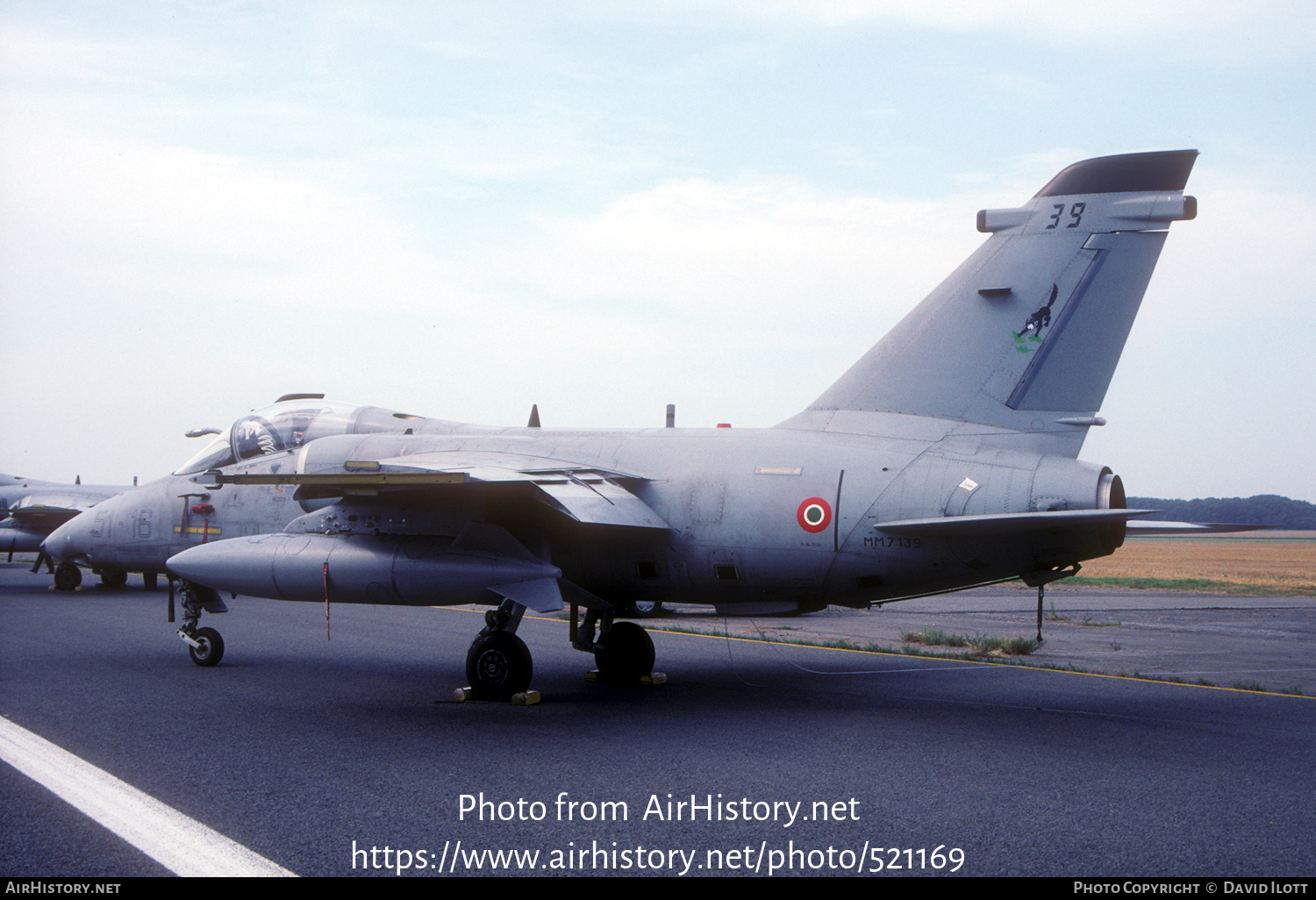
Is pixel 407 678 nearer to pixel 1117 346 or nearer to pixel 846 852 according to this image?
pixel 846 852

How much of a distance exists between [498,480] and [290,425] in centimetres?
422

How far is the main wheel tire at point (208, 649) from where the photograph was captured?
1174 cm

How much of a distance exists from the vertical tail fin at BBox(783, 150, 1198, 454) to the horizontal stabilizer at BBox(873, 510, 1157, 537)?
116 centimetres

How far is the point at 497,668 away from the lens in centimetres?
969

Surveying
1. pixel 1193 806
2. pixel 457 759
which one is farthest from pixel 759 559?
pixel 1193 806

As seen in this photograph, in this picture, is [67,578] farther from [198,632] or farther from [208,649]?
[208,649]

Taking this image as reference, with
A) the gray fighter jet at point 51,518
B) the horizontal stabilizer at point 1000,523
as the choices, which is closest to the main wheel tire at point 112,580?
the gray fighter jet at point 51,518

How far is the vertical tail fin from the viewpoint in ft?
29.4

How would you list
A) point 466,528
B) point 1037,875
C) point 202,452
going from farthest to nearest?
point 202,452 < point 466,528 < point 1037,875

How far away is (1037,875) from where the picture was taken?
4.75 metres

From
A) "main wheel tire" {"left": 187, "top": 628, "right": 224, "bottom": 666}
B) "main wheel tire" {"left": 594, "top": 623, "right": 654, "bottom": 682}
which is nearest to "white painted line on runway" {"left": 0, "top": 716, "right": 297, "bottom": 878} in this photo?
"main wheel tire" {"left": 187, "top": 628, "right": 224, "bottom": 666}

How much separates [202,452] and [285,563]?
13.2 feet

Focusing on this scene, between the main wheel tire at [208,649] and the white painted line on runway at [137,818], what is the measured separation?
4.27 m

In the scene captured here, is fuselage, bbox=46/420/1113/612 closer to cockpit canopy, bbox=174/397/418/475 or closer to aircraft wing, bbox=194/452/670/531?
aircraft wing, bbox=194/452/670/531
